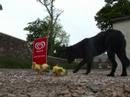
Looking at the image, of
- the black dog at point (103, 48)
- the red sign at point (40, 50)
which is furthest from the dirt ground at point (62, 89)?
the black dog at point (103, 48)

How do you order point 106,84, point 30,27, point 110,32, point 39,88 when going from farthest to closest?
1. point 30,27
2. point 110,32
3. point 106,84
4. point 39,88

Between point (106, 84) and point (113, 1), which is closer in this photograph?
point (106, 84)

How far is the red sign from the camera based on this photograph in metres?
13.1

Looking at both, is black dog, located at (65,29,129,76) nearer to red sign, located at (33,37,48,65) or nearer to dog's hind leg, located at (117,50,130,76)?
dog's hind leg, located at (117,50,130,76)

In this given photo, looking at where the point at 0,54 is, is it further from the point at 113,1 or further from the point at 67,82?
the point at 113,1

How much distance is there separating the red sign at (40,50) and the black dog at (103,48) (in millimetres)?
2359

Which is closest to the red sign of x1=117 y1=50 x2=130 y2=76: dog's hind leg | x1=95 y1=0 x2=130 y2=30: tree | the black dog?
the black dog

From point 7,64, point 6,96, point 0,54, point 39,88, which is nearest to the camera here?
point 6,96

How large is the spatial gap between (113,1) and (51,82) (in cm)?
5746

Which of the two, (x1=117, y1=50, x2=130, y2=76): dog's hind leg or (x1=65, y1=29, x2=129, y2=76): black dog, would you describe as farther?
(x1=117, y1=50, x2=130, y2=76): dog's hind leg

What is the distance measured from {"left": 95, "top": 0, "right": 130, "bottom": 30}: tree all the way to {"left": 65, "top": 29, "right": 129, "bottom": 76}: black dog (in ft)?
151

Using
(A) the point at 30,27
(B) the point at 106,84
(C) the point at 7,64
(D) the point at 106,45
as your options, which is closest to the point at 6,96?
(B) the point at 106,84

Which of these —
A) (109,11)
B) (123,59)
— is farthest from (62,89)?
(109,11)

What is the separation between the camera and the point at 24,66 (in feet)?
91.9
